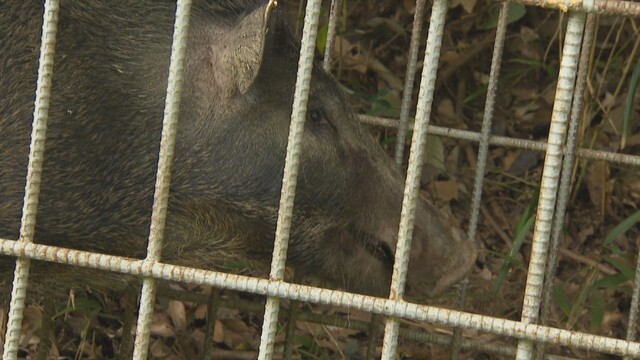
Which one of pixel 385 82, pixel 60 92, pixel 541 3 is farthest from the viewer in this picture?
pixel 385 82

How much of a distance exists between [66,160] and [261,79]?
48 centimetres

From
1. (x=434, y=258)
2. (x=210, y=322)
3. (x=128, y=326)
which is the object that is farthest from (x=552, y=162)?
(x=128, y=326)

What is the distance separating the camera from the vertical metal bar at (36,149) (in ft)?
6.29

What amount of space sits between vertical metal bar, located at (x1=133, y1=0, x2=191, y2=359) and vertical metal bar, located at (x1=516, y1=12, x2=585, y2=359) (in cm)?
66

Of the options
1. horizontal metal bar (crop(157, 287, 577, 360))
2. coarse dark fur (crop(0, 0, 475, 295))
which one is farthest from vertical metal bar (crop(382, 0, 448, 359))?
horizontal metal bar (crop(157, 287, 577, 360))

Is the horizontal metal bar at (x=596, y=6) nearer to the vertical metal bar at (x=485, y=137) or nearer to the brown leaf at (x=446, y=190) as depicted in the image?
the vertical metal bar at (x=485, y=137)

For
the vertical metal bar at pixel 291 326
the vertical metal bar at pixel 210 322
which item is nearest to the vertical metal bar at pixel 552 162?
the vertical metal bar at pixel 291 326

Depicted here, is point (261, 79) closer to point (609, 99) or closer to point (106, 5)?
point (106, 5)

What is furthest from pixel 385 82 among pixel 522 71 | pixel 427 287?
pixel 427 287

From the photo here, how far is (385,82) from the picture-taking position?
14.8ft

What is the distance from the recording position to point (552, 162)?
5.84 ft

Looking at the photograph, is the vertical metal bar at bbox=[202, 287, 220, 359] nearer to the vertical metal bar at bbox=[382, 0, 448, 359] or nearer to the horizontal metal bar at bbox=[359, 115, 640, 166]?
the horizontal metal bar at bbox=[359, 115, 640, 166]

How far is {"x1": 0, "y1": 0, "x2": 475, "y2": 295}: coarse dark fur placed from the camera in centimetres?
234

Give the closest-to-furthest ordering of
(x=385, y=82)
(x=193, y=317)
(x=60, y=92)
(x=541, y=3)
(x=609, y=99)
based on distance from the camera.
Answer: (x=541, y=3)
(x=60, y=92)
(x=193, y=317)
(x=609, y=99)
(x=385, y=82)
